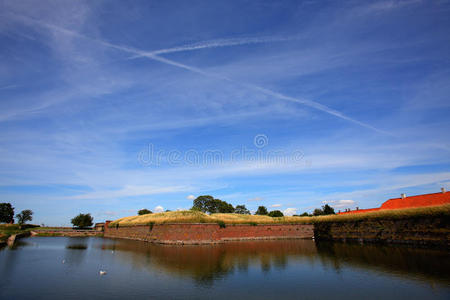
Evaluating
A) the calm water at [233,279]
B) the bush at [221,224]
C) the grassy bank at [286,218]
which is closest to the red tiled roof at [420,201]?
the grassy bank at [286,218]

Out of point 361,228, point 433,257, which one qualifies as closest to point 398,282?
point 433,257

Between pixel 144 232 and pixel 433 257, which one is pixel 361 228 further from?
pixel 144 232

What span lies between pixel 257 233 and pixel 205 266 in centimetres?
2399

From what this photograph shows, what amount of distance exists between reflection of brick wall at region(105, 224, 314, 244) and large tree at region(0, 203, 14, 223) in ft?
179

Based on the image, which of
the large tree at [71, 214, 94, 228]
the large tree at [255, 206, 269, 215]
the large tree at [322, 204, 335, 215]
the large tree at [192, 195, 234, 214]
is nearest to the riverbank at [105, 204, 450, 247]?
the large tree at [322, 204, 335, 215]

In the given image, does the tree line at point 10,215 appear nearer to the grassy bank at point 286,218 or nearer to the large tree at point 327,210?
the grassy bank at point 286,218

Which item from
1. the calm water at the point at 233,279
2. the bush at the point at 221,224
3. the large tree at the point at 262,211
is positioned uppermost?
the large tree at the point at 262,211

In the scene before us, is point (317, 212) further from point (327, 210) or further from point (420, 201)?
point (420, 201)

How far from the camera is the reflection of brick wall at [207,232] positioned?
32.6m

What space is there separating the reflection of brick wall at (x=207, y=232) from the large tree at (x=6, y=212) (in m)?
54.6

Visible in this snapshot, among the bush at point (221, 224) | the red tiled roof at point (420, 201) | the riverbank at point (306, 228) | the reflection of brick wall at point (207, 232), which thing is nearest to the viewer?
the riverbank at point (306, 228)

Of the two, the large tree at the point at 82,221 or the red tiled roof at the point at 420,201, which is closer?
the red tiled roof at the point at 420,201

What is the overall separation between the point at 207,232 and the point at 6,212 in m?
78.0

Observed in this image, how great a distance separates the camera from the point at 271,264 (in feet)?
58.9
